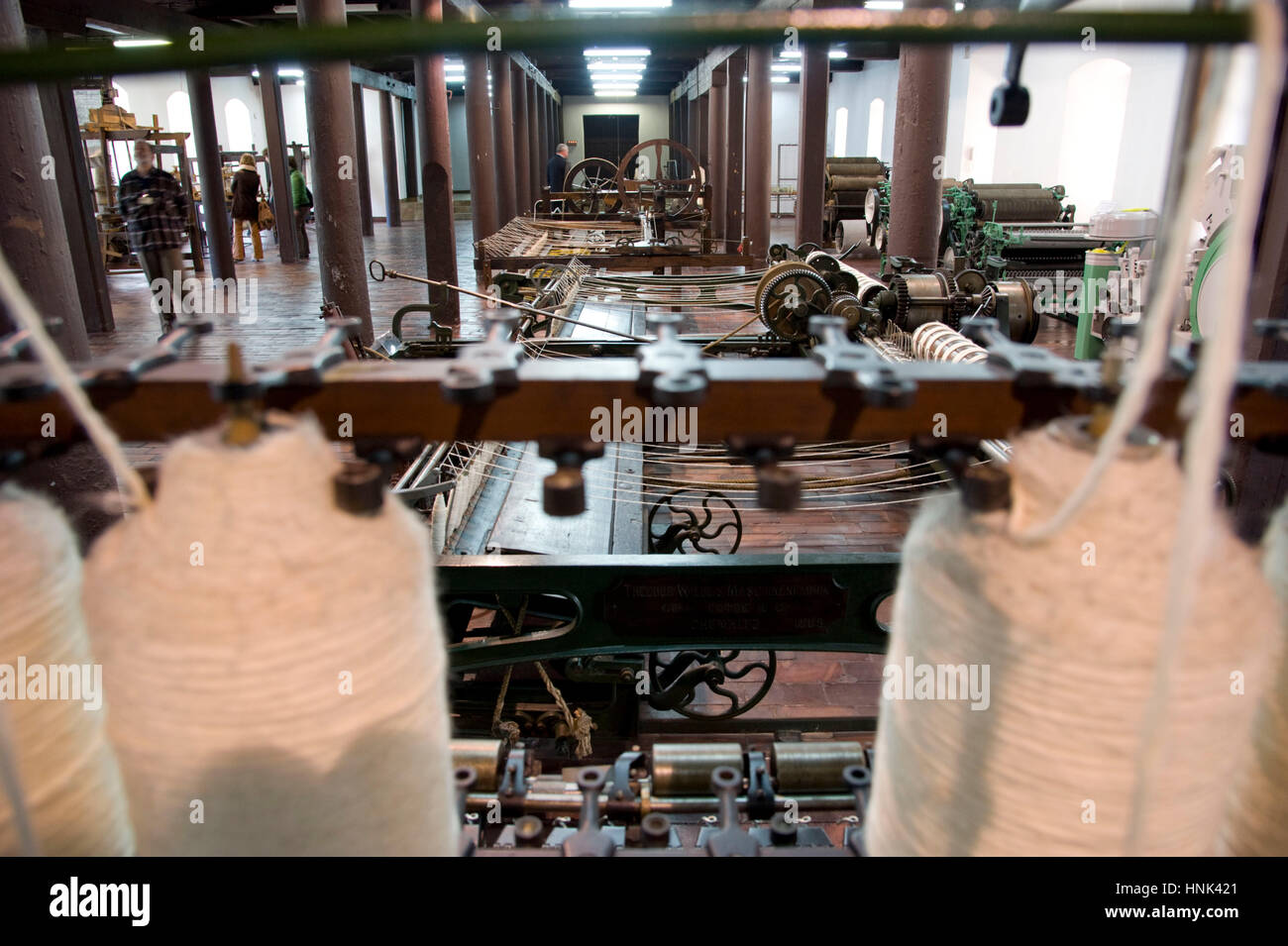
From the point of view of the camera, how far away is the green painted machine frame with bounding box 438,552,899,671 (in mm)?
1929

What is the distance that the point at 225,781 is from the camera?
45 centimetres

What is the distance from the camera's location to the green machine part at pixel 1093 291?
608 cm

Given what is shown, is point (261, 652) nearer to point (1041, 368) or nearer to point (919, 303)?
point (1041, 368)

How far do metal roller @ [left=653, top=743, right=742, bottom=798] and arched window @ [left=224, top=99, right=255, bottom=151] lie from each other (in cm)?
2183

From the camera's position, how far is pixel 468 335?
23.7ft

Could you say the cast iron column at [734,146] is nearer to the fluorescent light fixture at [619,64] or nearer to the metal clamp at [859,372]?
the fluorescent light fixture at [619,64]

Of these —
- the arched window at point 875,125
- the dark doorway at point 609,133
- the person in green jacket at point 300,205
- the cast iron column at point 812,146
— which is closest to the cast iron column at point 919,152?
the cast iron column at point 812,146

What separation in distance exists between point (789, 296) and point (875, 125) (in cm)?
1684

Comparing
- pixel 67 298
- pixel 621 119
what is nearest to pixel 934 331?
pixel 67 298

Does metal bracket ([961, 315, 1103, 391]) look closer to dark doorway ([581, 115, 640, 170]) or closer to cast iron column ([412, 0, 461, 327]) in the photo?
cast iron column ([412, 0, 461, 327])

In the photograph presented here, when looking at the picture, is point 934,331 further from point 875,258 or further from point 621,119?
point 621,119

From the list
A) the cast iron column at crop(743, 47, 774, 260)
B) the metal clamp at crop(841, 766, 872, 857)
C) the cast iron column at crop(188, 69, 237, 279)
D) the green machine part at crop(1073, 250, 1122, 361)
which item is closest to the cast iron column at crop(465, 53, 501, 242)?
the cast iron column at crop(188, 69, 237, 279)

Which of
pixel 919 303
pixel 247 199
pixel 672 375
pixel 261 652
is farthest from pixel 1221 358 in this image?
pixel 247 199

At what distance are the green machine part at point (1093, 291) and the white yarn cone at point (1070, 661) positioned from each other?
6.30 metres
